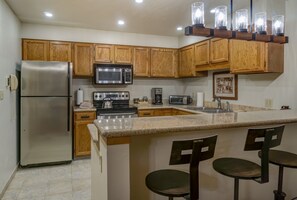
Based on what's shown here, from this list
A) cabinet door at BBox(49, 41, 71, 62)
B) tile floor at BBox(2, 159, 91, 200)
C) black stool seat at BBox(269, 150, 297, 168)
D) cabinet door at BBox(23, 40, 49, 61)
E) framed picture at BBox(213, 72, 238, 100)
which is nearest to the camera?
black stool seat at BBox(269, 150, 297, 168)

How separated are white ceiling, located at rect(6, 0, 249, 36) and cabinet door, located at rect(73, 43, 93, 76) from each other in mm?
394

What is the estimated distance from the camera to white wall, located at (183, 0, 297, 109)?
2906mm

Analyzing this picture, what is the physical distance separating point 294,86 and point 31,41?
167 inches

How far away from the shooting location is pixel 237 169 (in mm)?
1698

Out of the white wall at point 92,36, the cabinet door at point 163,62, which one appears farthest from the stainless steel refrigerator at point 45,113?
the cabinet door at point 163,62

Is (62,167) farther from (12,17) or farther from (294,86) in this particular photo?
(294,86)

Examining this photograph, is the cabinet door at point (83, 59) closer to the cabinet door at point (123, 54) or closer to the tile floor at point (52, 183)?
the cabinet door at point (123, 54)

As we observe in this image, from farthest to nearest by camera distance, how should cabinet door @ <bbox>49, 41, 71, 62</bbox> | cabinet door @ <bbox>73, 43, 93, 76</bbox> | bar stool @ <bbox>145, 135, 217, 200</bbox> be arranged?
cabinet door @ <bbox>73, 43, 93, 76</bbox>, cabinet door @ <bbox>49, 41, 71, 62</bbox>, bar stool @ <bbox>145, 135, 217, 200</bbox>

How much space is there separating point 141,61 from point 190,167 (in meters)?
3.80

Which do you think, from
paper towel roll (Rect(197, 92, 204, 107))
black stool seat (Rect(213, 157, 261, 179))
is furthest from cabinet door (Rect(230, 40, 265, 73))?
black stool seat (Rect(213, 157, 261, 179))

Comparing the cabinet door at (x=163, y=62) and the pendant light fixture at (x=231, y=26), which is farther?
the cabinet door at (x=163, y=62)

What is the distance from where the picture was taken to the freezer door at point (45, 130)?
3.77 metres

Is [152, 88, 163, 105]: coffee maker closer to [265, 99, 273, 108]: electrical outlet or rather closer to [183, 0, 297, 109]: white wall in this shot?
[183, 0, 297, 109]: white wall

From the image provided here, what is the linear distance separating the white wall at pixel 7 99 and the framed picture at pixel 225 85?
3447 millimetres
